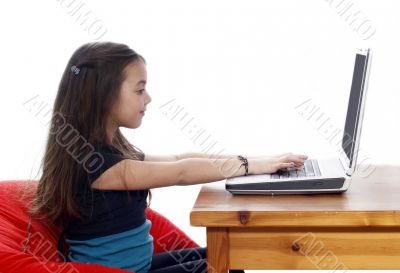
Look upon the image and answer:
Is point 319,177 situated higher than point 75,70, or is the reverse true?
point 75,70

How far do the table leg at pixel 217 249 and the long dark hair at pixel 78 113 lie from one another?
38 centimetres

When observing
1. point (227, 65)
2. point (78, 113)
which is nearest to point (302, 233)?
point (78, 113)

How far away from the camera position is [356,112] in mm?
1741

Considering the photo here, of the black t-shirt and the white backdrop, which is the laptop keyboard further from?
the white backdrop

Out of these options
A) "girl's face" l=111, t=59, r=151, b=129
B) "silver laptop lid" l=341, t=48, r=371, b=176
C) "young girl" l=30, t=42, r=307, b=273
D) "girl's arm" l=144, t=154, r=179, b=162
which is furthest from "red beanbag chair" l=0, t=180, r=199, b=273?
"silver laptop lid" l=341, t=48, r=371, b=176

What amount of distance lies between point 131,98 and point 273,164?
1.33ft

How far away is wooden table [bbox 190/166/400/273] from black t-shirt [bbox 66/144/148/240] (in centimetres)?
25

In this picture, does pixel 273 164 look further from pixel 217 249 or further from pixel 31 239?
pixel 31 239

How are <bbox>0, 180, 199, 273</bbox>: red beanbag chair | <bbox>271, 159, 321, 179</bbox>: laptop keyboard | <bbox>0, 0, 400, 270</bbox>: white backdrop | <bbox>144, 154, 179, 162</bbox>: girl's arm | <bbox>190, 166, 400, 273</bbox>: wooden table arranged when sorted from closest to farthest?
<bbox>190, 166, 400, 273</bbox>: wooden table
<bbox>0, 180, 199, 273</bbox>: red beanbag chair
<bbox>271, 159, 321, 179</bbox>: laptop keyboard
<bbox>144, 154, 179, 162</bbox>: girl's arm
<bbox>0, 0, 400, 270</bbox>: white backdrop

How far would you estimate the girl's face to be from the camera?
5.92 feet

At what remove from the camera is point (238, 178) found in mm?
1772

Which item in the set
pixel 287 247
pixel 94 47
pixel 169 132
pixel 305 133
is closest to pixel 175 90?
pixel 169 132

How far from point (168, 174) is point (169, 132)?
1.20 metres

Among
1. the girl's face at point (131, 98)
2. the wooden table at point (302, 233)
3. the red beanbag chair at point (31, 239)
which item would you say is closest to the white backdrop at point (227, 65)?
the red beanbag chair at point (31, 239)
